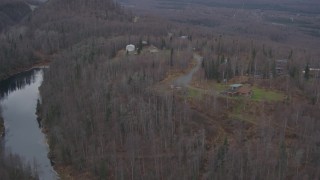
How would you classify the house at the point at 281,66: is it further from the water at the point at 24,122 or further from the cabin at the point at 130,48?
the water at the point at 24,122

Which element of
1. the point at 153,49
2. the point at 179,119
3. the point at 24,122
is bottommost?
the point at 24,122

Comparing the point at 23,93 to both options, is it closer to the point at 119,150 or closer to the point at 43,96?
the point at 43,96

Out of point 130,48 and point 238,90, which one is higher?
point 238,90

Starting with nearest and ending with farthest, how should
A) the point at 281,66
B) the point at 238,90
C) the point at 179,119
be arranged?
1. the point at 179,119
2. the point at 238,90
3. the point at 281,66

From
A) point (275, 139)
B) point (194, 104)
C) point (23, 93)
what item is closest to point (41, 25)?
point (23, 93)

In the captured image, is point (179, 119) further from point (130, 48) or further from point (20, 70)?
point (20, 70)

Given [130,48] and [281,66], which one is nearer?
[281,66]

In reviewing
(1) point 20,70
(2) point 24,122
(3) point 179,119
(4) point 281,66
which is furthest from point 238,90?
(1) point 20,70
